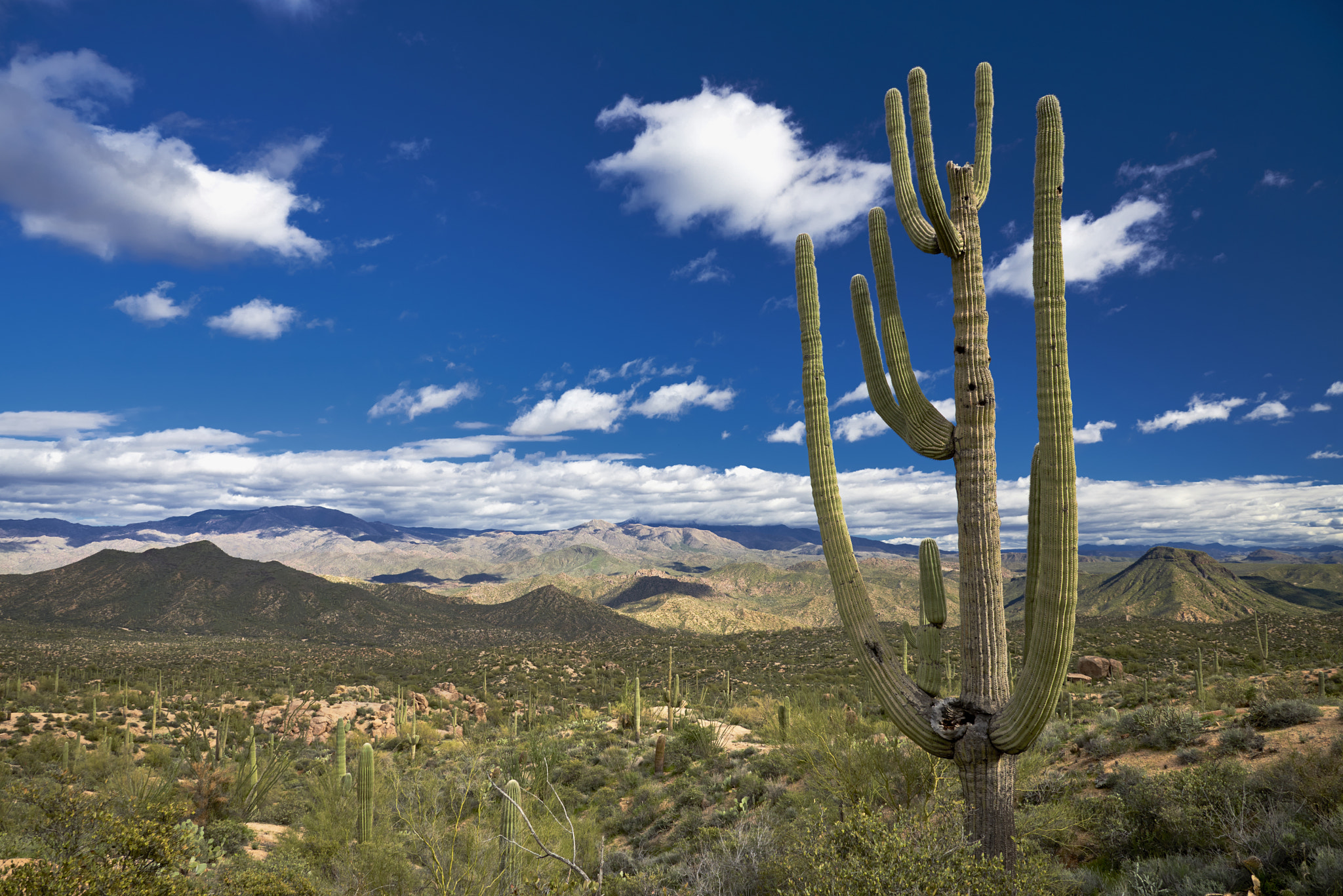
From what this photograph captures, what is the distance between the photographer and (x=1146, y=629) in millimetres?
41469

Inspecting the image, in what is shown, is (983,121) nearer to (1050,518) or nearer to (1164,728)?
(1050,518)

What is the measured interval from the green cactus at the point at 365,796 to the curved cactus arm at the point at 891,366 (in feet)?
40.8

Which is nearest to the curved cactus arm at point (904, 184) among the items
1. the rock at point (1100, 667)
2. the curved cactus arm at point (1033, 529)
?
the curved cactus arm at point (1033, 529)

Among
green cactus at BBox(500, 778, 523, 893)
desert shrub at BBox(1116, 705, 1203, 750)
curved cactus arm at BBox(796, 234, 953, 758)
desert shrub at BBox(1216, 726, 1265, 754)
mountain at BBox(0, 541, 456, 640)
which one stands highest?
curved cactus arm at BBox(796, 234, 953, 758)

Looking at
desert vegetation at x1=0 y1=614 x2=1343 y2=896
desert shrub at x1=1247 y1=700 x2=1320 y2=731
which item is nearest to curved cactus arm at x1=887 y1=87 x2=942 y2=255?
desert vegetation at x1=0 y1=614 x2=1343 y2=896

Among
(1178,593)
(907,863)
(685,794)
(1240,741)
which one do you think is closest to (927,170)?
(907,863)

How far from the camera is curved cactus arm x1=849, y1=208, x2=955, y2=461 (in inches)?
248

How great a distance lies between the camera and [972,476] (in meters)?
5.92

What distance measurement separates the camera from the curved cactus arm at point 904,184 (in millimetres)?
6387

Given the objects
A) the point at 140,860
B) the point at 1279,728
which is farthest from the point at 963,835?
the point at 1279,728

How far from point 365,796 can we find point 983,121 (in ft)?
52.5

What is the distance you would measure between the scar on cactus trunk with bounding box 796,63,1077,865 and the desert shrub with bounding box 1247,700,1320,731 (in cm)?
839

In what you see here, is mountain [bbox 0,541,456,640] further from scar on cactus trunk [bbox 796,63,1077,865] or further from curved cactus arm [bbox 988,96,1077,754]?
curved cactus arm [bbox 988,96,1077,754]

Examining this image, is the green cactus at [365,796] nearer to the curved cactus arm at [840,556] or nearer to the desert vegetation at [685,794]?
the desert vegetation at [685,794]
